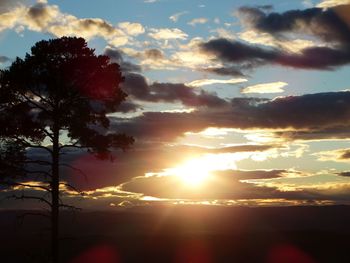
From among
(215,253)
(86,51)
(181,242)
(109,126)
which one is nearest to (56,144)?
(109,126)

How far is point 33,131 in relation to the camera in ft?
88.9

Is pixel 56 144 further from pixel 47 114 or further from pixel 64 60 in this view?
pixel 64 60

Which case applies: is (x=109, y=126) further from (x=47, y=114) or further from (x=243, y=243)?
(x=243, y=243)

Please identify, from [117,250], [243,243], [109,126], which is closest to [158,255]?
[117,250]

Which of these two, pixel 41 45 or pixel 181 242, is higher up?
pixel 41 45

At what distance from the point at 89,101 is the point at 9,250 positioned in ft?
159

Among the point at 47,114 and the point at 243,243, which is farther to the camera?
the point at 243,243

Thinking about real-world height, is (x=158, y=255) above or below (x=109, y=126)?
below

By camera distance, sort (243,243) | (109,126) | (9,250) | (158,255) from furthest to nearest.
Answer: (243,243) < (158,255) < (9,250) < (109,126)

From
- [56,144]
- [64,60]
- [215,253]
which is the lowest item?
[215,253]

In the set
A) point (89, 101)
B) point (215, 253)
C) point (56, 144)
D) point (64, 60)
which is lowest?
point (215, 253)

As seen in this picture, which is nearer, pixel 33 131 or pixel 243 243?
pixel 33 131

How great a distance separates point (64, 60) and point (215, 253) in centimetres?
5904

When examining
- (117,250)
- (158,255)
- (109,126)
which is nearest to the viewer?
(109,126)
